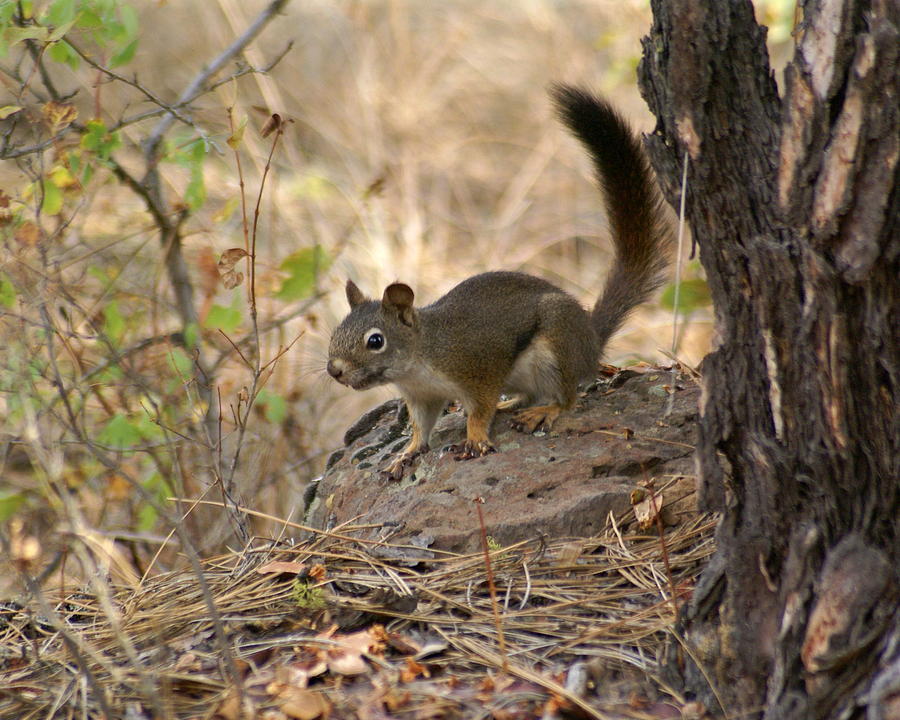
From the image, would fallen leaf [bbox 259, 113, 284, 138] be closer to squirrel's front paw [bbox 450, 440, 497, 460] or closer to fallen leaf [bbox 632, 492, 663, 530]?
squirrel's front paw [bbox 450, 440, 497, 460]

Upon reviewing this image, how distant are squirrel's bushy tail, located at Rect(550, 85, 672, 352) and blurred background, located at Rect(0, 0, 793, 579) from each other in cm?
25

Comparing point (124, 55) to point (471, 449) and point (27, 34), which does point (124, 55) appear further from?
point (471, 449)

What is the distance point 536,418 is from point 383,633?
1.29 metres

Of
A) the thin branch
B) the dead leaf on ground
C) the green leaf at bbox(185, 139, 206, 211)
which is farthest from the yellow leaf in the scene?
the thin branch

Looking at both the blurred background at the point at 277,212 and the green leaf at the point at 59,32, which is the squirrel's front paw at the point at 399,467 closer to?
the blurred background at the point at 277,212

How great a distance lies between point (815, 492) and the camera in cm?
169

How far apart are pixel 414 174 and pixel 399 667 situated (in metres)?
6.63

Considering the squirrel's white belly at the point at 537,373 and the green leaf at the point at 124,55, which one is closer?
the green leaf at the point at 124,55

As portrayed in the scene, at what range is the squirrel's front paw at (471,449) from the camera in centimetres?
303

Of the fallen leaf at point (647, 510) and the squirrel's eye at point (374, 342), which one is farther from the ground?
the squirrel's eye at point (374, 342)

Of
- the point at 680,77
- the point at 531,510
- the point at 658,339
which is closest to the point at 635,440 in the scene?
the point at 531,510

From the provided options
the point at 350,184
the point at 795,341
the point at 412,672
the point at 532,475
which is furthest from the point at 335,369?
the point at 350,184

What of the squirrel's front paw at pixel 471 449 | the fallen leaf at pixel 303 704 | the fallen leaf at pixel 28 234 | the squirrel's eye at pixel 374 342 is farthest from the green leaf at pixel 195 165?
the fallen leaf at pixel 303 704

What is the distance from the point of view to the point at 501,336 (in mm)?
3389
